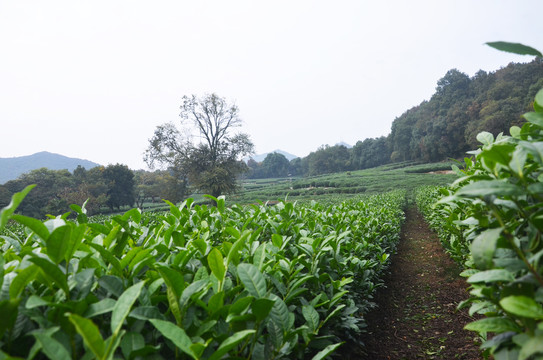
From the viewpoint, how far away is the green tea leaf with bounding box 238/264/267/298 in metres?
0.96

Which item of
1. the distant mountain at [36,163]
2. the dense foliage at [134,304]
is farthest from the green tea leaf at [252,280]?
the distant mountain at [36,163]

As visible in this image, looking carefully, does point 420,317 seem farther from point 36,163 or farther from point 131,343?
point 36,163

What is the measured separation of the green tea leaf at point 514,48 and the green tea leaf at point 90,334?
3.96ft

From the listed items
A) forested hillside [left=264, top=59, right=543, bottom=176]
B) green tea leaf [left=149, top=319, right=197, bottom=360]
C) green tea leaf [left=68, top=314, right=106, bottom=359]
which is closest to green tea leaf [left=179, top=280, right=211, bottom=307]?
green tea leaf [left=149, top=319, right=197, bottom=360]

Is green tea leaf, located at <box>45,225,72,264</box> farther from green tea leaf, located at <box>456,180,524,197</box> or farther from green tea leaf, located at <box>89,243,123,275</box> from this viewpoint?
green tea leaf, located at <box>456,180,524,197</box>

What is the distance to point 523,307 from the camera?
68 centimetres

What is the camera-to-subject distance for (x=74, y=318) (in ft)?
1.85

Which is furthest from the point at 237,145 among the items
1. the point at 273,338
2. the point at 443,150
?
the point at 443,150

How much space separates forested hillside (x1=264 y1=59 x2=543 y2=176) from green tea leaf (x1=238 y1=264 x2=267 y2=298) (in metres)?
37.3

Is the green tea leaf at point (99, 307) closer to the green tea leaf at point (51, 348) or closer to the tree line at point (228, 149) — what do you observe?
the green tea leaf at point (51, 348)

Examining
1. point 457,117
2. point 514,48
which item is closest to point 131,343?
point 514,48

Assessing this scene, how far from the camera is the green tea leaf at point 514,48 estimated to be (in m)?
0.76

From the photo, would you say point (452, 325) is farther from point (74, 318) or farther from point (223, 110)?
point (223, 110)

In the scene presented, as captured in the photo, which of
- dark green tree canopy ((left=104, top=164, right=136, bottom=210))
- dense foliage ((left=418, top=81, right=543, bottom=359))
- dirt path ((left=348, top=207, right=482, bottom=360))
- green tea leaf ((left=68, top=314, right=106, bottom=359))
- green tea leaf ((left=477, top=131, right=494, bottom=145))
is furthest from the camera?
dark green tree canopy ((left=104, top=164, right=136, bottom=210))
